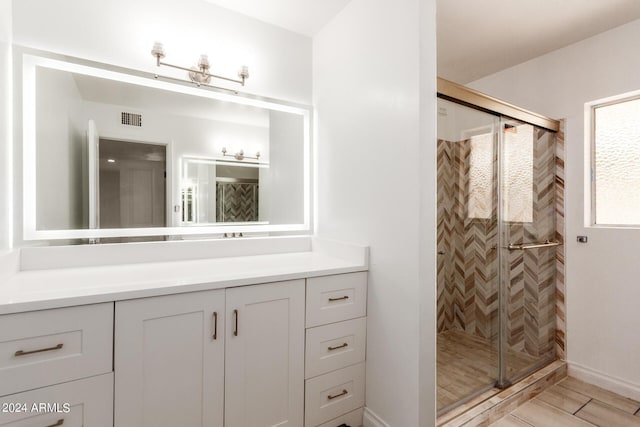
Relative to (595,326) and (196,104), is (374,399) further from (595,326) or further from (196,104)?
(196,104)

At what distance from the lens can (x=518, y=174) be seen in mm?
2068

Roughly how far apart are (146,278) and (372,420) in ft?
4.33

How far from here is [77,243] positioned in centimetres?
155

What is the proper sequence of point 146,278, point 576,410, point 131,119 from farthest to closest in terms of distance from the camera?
point 576,410 < point 131,119 < point 146,278

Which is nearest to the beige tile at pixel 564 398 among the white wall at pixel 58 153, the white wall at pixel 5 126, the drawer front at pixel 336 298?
the drawer front at pixel 336 298

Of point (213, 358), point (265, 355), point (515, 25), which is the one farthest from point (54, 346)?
point (515, 25)

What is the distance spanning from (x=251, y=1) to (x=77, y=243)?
1685 mm

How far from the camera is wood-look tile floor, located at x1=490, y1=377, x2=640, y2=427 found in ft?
5.50

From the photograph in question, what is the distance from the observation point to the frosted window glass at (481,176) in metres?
1.90

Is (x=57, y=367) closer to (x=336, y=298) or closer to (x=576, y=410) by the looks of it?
(x=336, y=298)

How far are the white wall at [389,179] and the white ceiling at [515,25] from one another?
628 mm

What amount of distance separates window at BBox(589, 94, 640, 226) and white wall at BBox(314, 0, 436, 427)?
1619mm

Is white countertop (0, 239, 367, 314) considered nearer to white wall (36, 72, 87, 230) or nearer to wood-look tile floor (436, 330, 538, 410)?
white wall (36, 72, 87, 230)

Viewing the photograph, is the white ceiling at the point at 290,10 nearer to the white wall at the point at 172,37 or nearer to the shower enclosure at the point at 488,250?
the white wall at the point at 172,37
